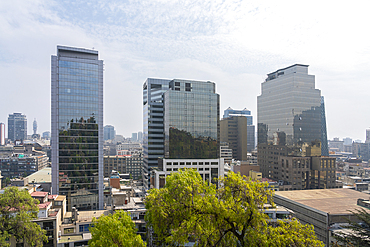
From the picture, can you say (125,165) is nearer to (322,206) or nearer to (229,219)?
(322,206)

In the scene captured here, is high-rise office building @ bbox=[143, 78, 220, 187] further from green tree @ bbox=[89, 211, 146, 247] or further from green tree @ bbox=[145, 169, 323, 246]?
green tree @ bbox=[145, 169, 323, 246]

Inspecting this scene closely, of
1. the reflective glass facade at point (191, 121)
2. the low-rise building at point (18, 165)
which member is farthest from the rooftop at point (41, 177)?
the low-rise building at point (18, 165)

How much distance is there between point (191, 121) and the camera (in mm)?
69688

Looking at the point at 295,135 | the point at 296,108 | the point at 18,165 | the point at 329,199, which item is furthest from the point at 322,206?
the point at 18,165

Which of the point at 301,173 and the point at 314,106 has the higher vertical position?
the point at 314,106

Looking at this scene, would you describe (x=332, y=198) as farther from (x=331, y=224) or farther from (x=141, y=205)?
(x=141, y=205)

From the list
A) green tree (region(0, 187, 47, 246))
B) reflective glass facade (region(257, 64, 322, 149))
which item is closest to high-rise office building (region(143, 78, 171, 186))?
green tree (region(0, 187, 47, 246))

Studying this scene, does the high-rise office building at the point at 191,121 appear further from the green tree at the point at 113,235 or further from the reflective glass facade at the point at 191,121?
the green tree at the point at 113,235

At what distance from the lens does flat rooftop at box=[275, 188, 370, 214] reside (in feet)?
155

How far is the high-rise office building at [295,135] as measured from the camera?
290 ft

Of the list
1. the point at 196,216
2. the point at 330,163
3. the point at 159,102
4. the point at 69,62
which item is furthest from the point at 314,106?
the point at 196,216

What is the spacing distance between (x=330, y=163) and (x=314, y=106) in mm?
22429

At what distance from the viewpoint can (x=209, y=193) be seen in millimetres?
18688

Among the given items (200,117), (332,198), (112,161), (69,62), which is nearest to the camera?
(332,198)
